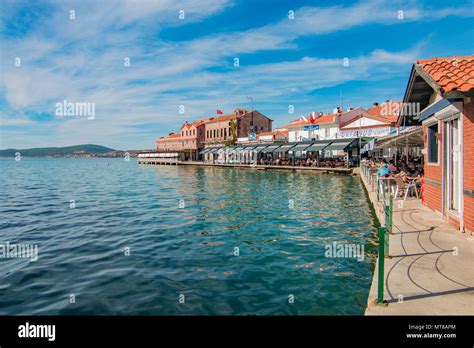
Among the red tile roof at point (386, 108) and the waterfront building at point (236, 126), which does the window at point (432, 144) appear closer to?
the red tile roof at point (386, 108)

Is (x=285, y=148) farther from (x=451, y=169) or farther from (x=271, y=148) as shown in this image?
(x=451, y=169)

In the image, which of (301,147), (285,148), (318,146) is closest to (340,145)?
(318,146)

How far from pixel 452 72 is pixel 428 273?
14.8ft

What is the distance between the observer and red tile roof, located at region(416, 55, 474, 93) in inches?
251

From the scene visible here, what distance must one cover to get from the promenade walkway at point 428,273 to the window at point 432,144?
9.06 ft

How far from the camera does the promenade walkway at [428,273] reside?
4.21 m

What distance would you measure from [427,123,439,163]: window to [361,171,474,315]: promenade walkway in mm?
2763

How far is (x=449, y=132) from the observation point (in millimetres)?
8594

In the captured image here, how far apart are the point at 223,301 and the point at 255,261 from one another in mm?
2300

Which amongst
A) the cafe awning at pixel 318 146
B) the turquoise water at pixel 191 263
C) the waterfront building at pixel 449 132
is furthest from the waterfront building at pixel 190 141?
the waterfront building at pixel 449 132

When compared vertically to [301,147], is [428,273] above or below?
below

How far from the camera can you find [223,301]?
19.7 ft
